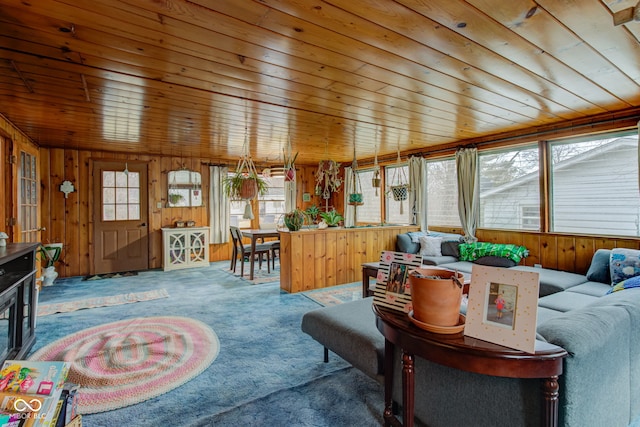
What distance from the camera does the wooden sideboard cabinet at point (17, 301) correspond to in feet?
7.30

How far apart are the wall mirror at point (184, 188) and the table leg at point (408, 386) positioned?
6.19 metres

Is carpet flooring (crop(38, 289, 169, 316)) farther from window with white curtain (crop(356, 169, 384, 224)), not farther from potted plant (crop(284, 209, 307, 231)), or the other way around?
window with white curtain (crop(356, 169, 384, 224))

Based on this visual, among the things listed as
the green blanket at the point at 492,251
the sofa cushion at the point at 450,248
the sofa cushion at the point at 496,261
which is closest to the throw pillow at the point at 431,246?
the sofa cushion at the point at 450,248

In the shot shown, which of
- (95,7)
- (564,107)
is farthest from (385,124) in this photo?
(95,7)

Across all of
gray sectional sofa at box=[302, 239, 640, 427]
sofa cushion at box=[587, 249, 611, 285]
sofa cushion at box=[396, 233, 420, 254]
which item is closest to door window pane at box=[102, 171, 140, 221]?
sofa cushion at box=[396, 233, 420, 254]

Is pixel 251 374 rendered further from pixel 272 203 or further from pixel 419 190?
pixel 272 203

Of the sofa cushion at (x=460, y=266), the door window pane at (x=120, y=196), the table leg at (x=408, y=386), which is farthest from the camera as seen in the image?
the door window pane at (x=120, y=196)

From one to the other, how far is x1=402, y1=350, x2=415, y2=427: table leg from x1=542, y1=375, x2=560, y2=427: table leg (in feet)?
1.46

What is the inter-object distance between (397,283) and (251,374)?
56.1 inches

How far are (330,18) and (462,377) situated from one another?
6.11ft

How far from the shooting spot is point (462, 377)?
4.58ft

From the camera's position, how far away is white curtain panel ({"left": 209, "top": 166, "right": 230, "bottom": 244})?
6914 mm

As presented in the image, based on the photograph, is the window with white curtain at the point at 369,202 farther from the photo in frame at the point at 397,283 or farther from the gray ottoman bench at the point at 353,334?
the photo in frame at the point at 397,283

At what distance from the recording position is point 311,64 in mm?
2346
